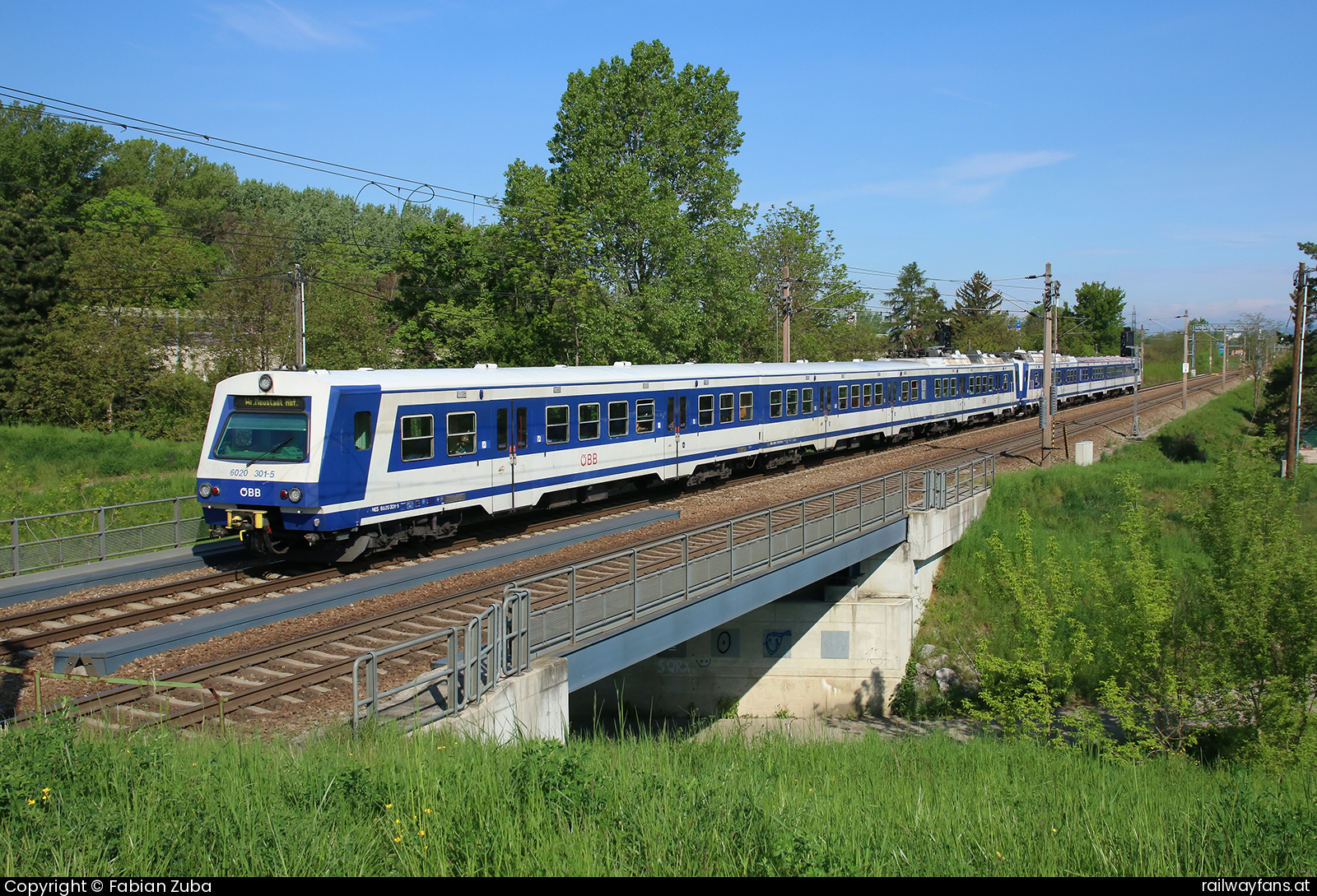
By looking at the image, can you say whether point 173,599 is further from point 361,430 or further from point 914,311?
point 914,311

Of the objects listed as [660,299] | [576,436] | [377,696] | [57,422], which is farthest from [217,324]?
[377,696]

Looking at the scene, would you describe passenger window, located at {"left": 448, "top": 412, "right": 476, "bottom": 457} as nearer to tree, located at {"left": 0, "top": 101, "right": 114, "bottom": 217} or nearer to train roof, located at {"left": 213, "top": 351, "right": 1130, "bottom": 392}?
train roof, located at {"left": 213, "top": 351, "right": 1130, "bottom": 392}

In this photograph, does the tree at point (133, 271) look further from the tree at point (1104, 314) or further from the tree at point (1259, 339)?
the tree at point (1104, 314)

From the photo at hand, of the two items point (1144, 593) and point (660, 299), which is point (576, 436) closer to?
point (1144, 593)

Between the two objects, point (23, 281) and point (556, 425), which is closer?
A: point (556, 425)

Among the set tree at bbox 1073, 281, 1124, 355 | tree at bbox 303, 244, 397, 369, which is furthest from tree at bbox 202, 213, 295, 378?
tree at bbox 1073, 281, 1124, 355

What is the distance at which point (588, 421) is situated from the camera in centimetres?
1877

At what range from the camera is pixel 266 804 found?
591 centimetres

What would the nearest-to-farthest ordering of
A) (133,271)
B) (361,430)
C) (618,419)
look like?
(361,430) < (618,419) < (133,271)

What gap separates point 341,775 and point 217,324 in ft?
120

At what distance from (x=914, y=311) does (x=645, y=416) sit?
99.9 meters

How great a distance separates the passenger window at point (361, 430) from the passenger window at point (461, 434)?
1604mm

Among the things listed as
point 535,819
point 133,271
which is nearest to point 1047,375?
point 535,819

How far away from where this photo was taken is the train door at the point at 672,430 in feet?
69.4
